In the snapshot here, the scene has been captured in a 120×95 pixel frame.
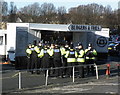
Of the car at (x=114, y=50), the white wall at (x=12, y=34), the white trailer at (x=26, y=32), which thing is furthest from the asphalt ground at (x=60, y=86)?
the car at (x=114, y=50)

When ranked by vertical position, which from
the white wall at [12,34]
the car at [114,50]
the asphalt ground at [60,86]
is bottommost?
the asphalt ground at [60,86]

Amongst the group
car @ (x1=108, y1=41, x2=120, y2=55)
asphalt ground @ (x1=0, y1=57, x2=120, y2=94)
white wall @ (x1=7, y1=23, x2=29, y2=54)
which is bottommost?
asphalt ground @ (x1=0, y1=57, x2=120, y2=94)

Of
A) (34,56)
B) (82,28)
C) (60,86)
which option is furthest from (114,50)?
(60,86)

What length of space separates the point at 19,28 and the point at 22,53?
1936 mm

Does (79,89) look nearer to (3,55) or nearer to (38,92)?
(38,92)

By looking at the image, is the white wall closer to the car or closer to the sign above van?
the sign above van

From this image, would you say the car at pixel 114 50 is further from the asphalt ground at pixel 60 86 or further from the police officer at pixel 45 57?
the asphalt ground at pixel 60 86

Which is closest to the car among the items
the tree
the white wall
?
the white wall

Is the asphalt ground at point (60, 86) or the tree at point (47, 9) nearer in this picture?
the asphalt ground at point (60, 86)

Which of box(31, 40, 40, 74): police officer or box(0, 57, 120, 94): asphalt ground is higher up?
box(31, 40, 40, 74): police officer

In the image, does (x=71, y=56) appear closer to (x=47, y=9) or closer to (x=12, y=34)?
(x=12, y=34)

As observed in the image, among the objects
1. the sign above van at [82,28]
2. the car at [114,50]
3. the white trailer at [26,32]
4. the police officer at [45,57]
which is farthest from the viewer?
the car at [114,50]

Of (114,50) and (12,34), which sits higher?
(12,34)

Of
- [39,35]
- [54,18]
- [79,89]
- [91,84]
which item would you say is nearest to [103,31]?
[39,35]
